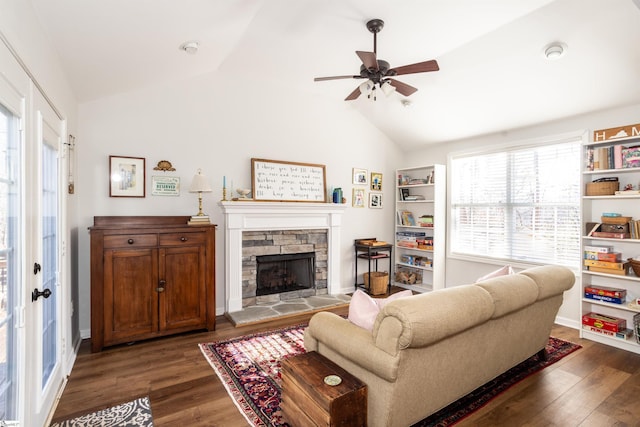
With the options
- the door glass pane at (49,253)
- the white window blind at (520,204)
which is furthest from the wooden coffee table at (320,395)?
the white window blind at (520,204)

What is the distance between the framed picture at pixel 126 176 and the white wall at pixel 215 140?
0.20 ft

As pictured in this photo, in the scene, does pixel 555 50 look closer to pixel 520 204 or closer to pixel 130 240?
pixel 520 204

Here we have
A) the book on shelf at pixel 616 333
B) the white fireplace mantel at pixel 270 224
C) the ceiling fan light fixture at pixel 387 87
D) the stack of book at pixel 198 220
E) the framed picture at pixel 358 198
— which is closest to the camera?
the ceiling fan light fixture at pixel 387 87

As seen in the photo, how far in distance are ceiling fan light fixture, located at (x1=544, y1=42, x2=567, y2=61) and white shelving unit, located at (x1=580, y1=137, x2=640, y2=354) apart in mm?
1082

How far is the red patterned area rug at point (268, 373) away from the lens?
224 cm

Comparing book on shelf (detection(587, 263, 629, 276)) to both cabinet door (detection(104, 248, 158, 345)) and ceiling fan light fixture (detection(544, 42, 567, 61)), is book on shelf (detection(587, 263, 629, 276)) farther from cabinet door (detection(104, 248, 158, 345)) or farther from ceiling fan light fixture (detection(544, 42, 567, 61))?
cabinet door (detection(104, 248, 158, 345))

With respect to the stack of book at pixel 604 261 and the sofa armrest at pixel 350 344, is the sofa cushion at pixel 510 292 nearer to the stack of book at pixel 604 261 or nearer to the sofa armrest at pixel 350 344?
the sofa armrest at pixel 350 344

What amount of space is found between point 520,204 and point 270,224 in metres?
3.45

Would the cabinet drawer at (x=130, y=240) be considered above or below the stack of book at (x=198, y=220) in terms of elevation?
below

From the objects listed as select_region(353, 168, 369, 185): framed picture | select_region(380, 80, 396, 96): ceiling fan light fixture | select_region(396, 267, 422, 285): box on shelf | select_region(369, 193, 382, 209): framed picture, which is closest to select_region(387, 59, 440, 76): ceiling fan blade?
select_region(380, 80, 396, 96): ceiling fan light fixture

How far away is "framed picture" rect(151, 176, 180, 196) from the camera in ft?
12.8

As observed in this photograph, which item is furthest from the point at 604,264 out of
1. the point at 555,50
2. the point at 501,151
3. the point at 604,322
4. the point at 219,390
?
the point at 219,390

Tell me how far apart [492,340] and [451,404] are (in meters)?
0.54

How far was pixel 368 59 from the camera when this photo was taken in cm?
266
